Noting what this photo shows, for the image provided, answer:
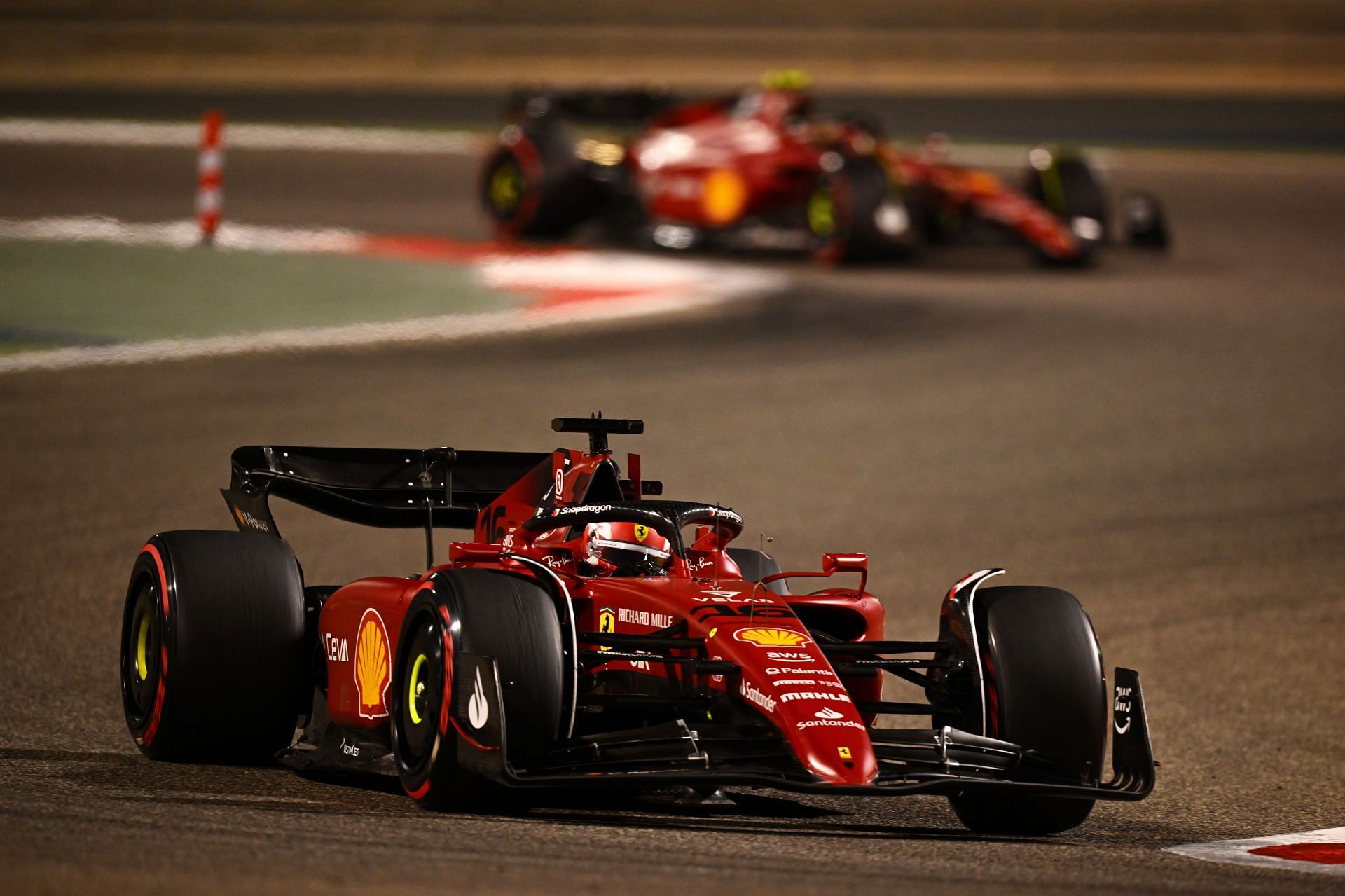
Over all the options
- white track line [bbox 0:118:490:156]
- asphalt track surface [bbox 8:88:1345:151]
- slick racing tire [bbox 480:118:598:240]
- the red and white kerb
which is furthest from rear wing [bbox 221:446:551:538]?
asphalt track surface [bbox 8:88:1345:151]

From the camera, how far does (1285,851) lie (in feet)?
25.6

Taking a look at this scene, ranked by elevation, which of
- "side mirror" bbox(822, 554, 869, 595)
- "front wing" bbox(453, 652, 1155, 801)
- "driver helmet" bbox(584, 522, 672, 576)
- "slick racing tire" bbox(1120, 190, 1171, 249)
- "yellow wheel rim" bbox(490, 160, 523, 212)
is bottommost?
"front wing" bbox(453, 652, 1155, 801)

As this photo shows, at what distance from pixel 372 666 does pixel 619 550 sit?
0.95m

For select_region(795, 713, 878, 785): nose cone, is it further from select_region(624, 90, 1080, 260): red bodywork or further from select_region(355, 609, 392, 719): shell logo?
select_region(624, 90, 1080, 260): red bodywork

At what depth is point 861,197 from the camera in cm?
2281

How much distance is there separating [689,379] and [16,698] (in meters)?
8.88

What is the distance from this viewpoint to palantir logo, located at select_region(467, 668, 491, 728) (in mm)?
7168

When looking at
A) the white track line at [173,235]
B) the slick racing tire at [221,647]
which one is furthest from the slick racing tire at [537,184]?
the slick racing tire at [221,647]

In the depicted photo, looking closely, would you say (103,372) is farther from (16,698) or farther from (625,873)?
(625,873)

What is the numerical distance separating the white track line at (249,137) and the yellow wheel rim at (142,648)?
23928mm

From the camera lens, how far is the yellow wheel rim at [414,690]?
7.69 meters

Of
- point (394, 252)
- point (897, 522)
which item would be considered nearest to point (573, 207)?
point (394, 252)

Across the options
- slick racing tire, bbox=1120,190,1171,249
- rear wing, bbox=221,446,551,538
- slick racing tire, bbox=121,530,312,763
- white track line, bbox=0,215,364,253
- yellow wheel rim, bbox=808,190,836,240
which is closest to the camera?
slick racing tire, bbox=121,530,312,763

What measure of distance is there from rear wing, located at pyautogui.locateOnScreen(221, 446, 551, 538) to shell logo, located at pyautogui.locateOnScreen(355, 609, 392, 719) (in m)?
1.30
